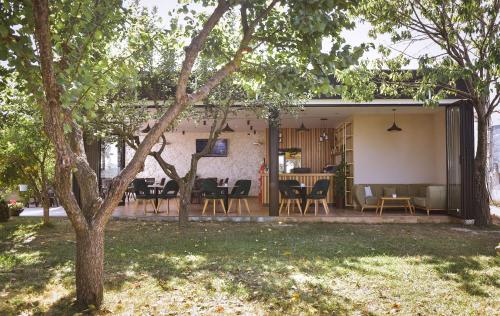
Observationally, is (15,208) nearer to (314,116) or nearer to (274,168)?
(274,168)

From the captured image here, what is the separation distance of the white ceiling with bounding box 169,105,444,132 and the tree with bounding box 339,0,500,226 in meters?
1.52

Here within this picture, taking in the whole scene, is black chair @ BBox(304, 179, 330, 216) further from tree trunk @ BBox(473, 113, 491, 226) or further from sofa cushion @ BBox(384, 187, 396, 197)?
tree trunk @ BBox(473, 113, 491, 226)

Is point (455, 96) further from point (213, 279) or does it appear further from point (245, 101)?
point (213, 279)

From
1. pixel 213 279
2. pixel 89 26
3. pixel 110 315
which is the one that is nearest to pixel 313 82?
pixel 89 26

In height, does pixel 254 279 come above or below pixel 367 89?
below

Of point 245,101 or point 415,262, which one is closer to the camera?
point 415,262

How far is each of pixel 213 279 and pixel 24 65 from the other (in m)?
2.73

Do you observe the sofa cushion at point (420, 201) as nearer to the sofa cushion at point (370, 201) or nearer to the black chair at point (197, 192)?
the sofa cushion at point (370, 201)

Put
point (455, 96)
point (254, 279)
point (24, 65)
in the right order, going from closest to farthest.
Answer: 1. point (24, 65)
2. point (254, 279)
3. point (455, 96)

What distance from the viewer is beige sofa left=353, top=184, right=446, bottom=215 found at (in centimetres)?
1034

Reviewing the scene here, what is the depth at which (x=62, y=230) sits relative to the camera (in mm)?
8234

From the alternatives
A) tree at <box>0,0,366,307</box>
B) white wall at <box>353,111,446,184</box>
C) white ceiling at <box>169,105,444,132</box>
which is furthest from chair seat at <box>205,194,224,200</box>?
tree at <box>0,0,366,307</box>

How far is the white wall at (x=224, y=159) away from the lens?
56.2ft

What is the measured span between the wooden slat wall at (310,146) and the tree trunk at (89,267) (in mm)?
12817
